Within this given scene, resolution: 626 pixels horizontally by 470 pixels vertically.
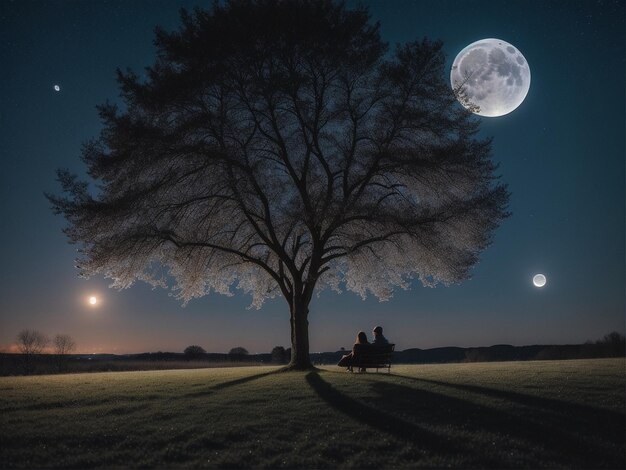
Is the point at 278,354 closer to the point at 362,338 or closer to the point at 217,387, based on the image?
the point at 362,338

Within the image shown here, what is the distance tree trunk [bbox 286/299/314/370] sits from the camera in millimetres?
20766

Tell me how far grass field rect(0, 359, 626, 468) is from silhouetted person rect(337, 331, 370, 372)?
3343 millimetres

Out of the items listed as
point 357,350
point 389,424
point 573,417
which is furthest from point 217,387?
point 573,417

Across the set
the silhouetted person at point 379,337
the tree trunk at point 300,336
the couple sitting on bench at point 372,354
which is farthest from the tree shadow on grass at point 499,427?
the tree trunk at point 300,336

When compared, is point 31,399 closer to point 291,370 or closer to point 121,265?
point 121,265

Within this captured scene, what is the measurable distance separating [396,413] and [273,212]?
13658 mm

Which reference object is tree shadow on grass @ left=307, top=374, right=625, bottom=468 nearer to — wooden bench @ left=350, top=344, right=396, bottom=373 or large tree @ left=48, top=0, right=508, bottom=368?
wooden bench @ left=350, top=344, right=396, bottom=373

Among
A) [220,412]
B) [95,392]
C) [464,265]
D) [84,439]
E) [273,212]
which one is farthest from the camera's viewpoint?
[273,212]

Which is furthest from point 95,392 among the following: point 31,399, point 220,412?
point 220,412

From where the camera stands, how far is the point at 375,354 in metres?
18.0

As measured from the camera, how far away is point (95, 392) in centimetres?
1422

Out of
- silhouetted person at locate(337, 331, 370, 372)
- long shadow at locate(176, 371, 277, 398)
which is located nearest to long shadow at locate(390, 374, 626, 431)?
silhouetted person at locate(337, 331, 370, 372)

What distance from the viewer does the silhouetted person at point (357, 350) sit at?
18000 millimetres

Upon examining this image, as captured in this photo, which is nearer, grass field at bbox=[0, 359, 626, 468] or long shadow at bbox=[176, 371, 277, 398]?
grass field at bbox=[0, 359, 626, 468]
